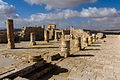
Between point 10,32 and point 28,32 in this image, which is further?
point 28,32

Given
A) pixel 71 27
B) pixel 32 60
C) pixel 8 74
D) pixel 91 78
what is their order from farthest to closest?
pixel 71 27
pixel 32 60
pixel 91 78
pixel 8 74

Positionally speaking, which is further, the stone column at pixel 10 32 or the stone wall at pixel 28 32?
→ the stone wall at pixel 28 32

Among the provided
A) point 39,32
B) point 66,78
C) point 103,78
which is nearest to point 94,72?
point 103,78

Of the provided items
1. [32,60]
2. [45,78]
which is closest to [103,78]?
[45,78]

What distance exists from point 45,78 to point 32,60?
1232 mm

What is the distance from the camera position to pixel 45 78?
4594mm

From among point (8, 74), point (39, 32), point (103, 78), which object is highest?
point (39, 32)

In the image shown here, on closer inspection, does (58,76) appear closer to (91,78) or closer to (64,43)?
(91,78)

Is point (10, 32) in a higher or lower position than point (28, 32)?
lower

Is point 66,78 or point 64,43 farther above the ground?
point 64,43

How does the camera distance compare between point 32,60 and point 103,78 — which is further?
point 32,60

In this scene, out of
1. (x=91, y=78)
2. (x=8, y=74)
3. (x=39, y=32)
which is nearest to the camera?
(x=8, y=74)

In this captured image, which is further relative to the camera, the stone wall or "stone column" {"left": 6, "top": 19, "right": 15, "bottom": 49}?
the stone wall

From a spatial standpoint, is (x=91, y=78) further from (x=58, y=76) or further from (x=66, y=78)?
(x=58, y=76)
